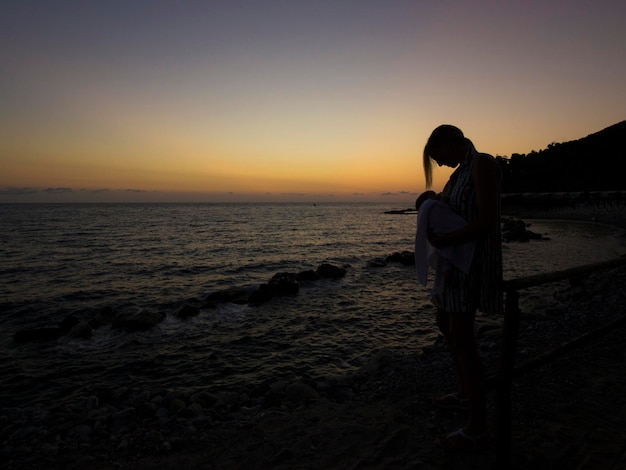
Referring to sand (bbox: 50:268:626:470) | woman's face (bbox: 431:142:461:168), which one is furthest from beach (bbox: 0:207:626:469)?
woman's face (bbox: 431:142:461:168)

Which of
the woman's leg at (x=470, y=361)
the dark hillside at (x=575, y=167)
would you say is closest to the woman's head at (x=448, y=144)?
the woman's leg at (x=470, y=361)

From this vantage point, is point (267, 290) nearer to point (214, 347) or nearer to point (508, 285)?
point (214, 347)

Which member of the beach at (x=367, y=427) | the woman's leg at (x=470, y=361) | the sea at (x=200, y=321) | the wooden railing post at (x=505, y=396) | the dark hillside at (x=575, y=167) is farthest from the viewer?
the dark hillside at (x=575, y=167)

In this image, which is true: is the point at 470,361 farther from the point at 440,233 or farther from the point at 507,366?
the point at 440,233

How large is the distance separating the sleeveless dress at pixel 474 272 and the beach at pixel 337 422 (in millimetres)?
1579

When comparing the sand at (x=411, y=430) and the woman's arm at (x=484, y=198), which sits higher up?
the woman's arm at (x=484, y=198)

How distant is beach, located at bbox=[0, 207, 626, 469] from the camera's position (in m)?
3.83

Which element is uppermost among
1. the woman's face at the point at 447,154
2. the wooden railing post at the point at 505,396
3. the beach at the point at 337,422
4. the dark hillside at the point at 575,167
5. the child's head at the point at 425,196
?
the dark hillside at the point at 575,167

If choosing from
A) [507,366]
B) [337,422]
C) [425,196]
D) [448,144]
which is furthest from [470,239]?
[337,422]

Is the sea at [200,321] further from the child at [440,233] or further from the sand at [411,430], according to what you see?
the child at [440,233]

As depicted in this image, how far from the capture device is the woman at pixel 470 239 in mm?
2951

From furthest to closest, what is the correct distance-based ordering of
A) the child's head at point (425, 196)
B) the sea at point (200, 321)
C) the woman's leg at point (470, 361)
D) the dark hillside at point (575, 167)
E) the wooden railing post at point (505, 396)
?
the dark hillside at point (575, 167)
the sea at point (200, 321)
the child's head at point (425, 196)
the woman's leg at point (470, 361)
the wooden railing post at point (505, 396)

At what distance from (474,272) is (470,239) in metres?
0.35

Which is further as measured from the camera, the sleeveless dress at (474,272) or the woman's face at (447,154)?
the woman's face at (447,154)
